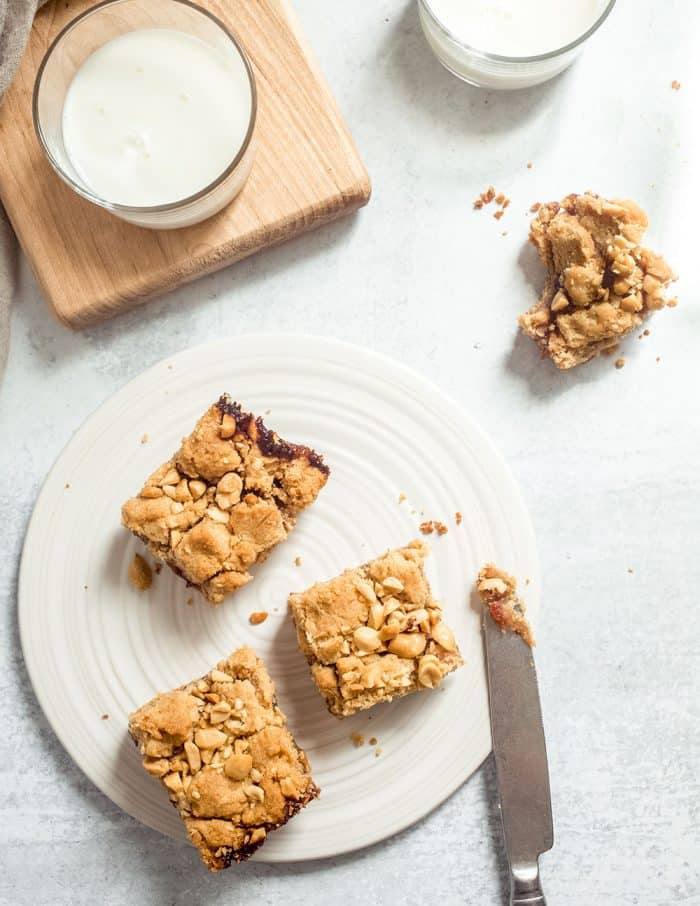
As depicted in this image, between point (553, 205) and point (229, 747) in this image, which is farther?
point (553, 205)

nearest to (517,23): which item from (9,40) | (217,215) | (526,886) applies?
(217,215)

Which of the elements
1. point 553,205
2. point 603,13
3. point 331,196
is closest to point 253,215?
point 331,196

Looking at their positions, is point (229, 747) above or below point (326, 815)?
above

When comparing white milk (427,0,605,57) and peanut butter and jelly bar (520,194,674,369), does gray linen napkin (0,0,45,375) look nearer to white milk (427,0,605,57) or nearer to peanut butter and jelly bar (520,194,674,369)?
white milk (427,0,605,57)

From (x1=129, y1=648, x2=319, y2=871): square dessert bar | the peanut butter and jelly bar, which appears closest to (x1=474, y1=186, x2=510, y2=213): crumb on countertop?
the peanut butter and jelly bar

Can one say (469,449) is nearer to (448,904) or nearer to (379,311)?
(379,311)
